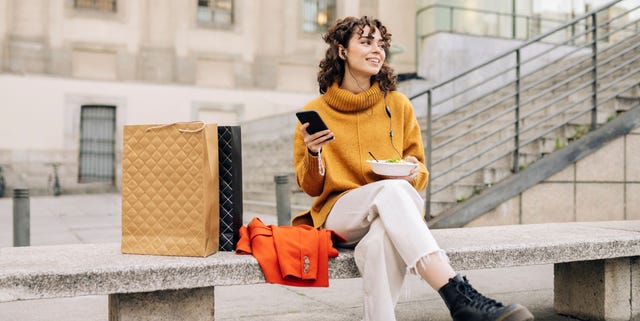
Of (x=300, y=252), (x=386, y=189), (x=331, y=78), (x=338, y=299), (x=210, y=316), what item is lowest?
(x=338, y=299)

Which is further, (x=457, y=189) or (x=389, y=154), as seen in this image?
(x=457, y=189)

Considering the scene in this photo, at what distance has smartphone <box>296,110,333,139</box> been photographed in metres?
2.76

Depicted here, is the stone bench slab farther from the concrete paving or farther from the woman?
the concrete paving

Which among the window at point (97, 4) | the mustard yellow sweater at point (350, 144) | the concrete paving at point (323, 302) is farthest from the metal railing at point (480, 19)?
the mustard yellow sweater at point (350, 144)

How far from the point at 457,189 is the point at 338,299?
247 centimetres

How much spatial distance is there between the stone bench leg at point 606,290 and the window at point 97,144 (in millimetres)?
17538

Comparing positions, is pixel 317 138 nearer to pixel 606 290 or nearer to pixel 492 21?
pixel 606 290

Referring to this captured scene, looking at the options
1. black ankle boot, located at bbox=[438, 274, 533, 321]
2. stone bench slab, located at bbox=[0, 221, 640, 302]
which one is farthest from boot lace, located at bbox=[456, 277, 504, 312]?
stone bench slab, located at bbox=[0, 221, 640, 302]

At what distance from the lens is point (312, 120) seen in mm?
→ 2803

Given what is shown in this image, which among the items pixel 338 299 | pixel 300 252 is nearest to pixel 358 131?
pixel 300 252

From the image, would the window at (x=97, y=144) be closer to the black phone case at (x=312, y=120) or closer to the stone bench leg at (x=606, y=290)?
the stone bench leg at (x=606, y=290)

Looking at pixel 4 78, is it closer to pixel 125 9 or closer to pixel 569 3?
pixel 125 9

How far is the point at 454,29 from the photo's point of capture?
57.7 feet

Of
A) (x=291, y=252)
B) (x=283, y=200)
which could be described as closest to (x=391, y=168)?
(x=291, y=252)
